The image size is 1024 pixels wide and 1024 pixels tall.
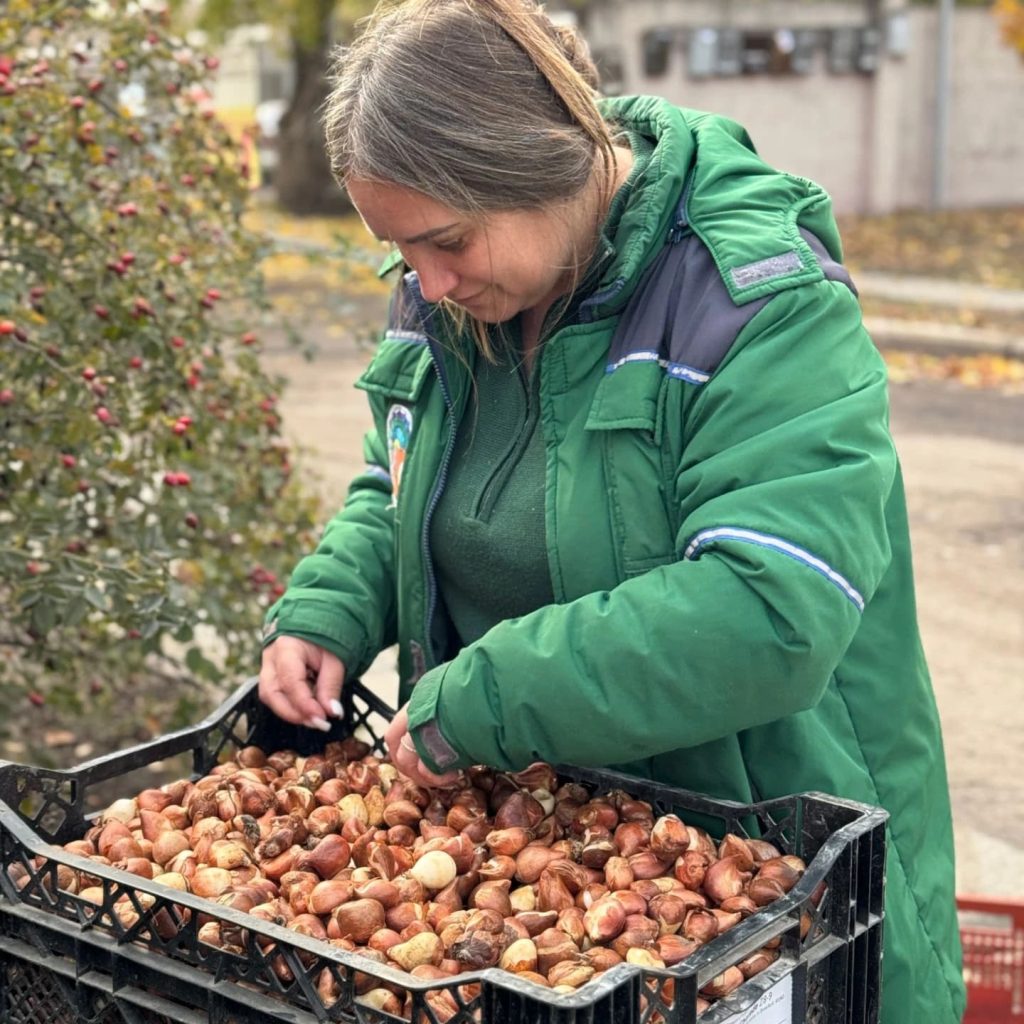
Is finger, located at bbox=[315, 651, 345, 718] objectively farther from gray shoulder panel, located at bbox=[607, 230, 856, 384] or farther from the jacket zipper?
gray shoulder panel, located at bbox=[607, 230, 856, 384]

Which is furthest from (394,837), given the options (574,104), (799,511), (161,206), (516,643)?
(161,206)

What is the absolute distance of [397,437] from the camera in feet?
7.02

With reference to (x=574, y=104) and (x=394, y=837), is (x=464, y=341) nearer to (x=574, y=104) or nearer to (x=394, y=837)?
(x=574, y=104)

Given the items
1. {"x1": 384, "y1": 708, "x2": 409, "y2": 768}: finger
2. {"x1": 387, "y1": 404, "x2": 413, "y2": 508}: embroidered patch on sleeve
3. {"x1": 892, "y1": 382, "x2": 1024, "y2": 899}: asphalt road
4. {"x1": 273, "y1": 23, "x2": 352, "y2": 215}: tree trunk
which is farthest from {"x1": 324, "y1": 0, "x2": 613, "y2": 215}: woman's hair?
{"x1": 273, "y1": 23, "x2": 352, "y2": 215}: tree trunk

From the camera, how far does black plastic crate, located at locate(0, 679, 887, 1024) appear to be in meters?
1.41

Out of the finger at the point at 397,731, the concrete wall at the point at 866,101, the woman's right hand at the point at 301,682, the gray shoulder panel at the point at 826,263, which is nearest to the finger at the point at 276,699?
the woman's right hand at the point at 301,682

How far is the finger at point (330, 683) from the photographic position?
2.11 m

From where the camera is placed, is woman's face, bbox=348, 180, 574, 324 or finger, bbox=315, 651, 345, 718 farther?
finger, bbox=315, 651, 345, 718

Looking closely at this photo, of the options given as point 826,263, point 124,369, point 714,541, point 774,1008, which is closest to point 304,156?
point 124,369

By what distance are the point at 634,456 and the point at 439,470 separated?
34cm

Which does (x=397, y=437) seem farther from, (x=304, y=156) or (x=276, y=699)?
(x=304, y=156)

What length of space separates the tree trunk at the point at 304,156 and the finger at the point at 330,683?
59.8 feet

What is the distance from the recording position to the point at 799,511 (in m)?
1.61

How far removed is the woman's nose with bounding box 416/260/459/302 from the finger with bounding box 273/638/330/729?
0.55 m
